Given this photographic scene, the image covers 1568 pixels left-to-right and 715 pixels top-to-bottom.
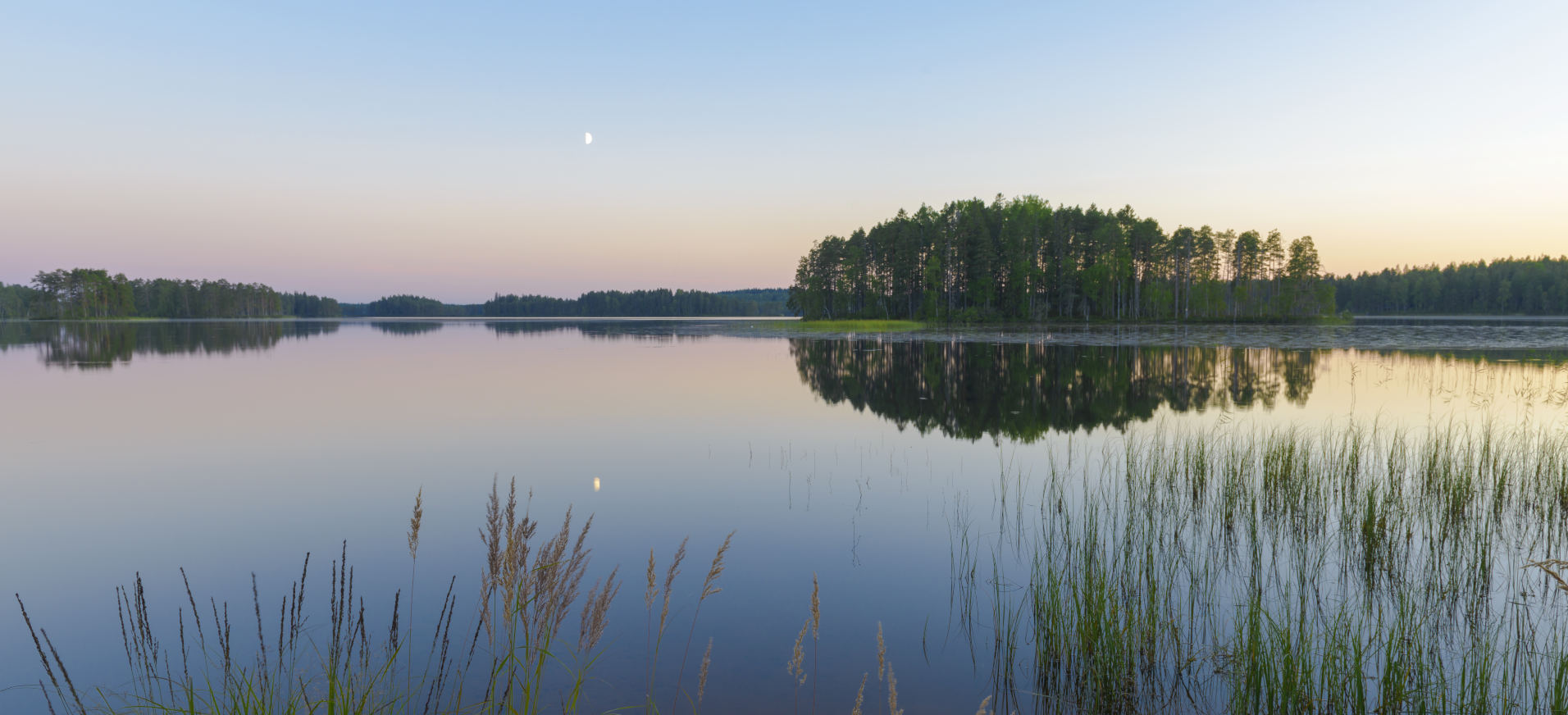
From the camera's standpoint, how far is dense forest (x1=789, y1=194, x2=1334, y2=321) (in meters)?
99.3

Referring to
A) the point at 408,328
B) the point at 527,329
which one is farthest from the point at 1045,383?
the point at 408,328

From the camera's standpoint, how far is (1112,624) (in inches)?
217

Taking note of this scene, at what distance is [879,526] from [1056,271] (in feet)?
330

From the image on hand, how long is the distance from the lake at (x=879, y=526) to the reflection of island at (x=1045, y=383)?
0.37 meters

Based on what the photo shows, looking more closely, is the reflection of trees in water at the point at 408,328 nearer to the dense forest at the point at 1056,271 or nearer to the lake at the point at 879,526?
the dense forest at the point at 1056,271

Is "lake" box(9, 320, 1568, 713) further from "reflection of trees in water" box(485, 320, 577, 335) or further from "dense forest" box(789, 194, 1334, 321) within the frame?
"dense forest" box(789, 194, 1334, 321)

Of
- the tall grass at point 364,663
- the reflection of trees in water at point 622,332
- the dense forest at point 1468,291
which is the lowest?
the tall grass at point 364,663

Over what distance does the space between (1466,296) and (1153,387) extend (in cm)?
20309

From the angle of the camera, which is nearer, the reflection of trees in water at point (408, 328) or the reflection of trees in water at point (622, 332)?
the reflection of trees in water at point (622, 332)

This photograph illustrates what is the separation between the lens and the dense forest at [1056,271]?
99312 mm

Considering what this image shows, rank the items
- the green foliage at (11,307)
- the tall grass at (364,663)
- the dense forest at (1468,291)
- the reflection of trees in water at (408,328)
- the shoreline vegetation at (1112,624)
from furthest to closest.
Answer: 1. the green foliage at (11,307)
2. the dense forest at (1468,291)
3. the reflection of trees in water at (408,328)
4. the shoreline vegetation at (1112,624)
5. the tall grass at (364,663)

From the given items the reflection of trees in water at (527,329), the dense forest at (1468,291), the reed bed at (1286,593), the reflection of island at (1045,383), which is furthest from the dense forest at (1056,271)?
the reed bed at (1286,593)

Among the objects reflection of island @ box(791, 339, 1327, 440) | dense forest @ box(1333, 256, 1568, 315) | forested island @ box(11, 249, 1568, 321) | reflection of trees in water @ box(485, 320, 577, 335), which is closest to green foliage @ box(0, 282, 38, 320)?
reflection of trees in water @ box(485, 320, 577, 335)

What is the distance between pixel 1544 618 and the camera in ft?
20.8
